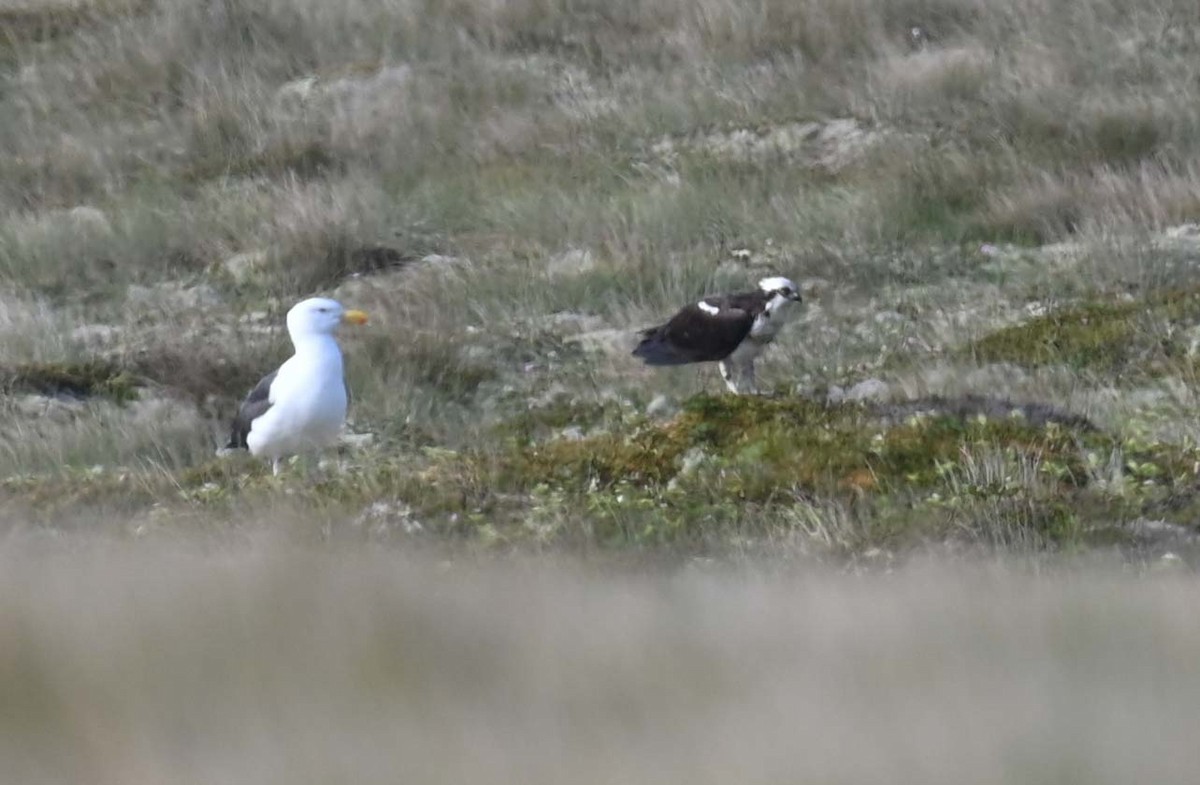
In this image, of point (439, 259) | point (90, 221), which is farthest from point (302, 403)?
point (90, 221)

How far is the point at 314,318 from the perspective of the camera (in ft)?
28.3

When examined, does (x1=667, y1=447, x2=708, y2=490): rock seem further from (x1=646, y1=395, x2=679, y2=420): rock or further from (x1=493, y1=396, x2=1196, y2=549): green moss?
(x1=646, y1=395, x2=679, y2=420): rock

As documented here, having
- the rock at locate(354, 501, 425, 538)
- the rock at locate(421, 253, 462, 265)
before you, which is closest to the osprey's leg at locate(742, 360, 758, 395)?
the rock at locate(354, 501, 425, 538)

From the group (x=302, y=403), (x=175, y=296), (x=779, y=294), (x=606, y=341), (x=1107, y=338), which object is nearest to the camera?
(x=302, y=403)

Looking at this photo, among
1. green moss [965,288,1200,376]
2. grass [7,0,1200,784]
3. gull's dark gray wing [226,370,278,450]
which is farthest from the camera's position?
green moss [965,288,1200,376]

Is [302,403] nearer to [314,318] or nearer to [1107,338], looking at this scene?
[314,318]

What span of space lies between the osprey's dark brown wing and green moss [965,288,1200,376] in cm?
133

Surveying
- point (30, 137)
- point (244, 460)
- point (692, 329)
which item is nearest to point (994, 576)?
point (244, 460)

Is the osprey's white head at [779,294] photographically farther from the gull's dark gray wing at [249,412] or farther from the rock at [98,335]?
the rock at [98,335]

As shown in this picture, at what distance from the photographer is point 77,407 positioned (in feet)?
34.4

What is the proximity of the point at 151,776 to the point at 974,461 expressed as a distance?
4309 millimetres

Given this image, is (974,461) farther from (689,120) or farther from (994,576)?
(689,120)

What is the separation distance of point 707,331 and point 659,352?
37 cm

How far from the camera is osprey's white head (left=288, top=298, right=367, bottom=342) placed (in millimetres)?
8594
